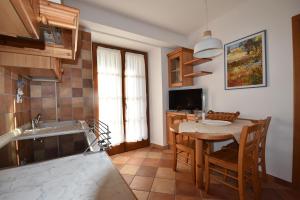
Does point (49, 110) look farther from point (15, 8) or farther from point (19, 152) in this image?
point (15, 8)

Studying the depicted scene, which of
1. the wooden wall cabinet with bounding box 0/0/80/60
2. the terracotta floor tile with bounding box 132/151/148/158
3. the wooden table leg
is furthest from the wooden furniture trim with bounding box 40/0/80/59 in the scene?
the terracotta floor tile with bounding box 132/151/148/158

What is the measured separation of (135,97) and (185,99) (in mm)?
1132

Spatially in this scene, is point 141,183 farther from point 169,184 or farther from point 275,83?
point 275,83

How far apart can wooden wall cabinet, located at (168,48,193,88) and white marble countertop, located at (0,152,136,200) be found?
8.57 ft

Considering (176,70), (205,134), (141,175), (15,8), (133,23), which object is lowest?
(141,175)

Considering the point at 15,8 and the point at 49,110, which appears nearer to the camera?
the point at 15,8

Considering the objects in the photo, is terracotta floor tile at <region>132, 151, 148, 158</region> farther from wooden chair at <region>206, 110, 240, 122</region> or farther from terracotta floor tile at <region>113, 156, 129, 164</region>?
wooden chair at <region>206, 110, 240, 122</region>

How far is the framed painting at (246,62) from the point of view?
203 cm

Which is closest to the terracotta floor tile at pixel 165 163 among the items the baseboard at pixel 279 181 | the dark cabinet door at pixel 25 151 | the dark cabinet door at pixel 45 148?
the baseboard at pixel 279 181

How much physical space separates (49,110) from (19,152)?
1301 mm

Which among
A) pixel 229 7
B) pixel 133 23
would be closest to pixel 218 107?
pixel 229 7

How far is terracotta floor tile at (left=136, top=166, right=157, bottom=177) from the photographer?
2.23 metres

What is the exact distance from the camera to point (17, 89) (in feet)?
5.00

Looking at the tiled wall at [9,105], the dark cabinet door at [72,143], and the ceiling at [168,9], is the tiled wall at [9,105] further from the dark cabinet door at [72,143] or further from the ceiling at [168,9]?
the ceiling at [168,9]
